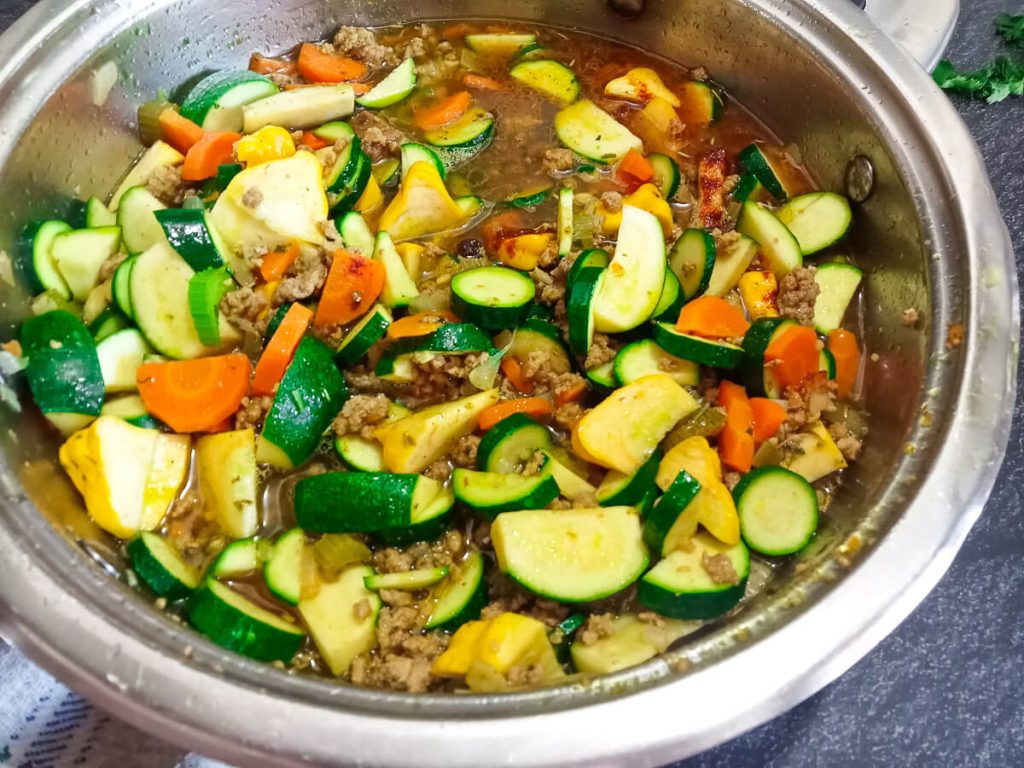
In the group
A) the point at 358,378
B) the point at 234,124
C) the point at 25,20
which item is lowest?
the point at 358,378

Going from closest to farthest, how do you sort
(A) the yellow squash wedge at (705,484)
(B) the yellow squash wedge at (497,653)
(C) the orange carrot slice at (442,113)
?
(B) the yellow squash wedge at (497,653) < (A) the yellow squash wedge at (705,484) < (C) the orange carrot slice at (442,113)

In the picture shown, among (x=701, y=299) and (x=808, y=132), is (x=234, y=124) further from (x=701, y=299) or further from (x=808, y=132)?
(x=808, y=132)

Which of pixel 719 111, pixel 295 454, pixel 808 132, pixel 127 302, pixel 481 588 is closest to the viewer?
pixel 481 588

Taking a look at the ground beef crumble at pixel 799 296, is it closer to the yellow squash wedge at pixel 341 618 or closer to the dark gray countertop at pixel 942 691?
the dark gray countertop at pixel 942 691

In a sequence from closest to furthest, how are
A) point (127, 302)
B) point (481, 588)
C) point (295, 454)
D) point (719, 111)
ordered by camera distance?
point (481, 588) < point (295, 454) < point (127, 302) < point (719, 111)

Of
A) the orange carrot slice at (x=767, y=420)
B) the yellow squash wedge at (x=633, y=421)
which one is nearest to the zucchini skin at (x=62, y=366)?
the yellow squash wedge at (x=633, y=421)

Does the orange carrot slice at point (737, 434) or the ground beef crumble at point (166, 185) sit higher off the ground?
the ground beef crumble at point (166, 185)

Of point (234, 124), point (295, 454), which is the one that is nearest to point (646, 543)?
point (295, 454)
